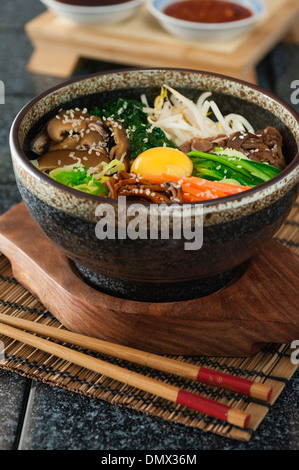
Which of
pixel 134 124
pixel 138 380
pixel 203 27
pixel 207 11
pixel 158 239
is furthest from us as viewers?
pixel 207 11

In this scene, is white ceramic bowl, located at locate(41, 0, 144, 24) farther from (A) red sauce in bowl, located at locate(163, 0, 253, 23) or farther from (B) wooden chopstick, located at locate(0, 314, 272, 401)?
(B) wooden chopstick, located at locate(0, 314, 272, 401)

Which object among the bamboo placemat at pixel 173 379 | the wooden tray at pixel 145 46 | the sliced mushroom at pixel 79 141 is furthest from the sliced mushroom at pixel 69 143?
the wooden tray at pixel 145 46

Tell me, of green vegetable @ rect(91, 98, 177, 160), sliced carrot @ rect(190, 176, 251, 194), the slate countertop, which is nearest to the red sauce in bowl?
green vegetable @ rect(91, 98, 177, 160)

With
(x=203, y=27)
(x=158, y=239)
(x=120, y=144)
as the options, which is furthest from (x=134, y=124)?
(x=203, y=27)

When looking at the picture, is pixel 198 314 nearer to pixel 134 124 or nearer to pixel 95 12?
pixel 134 124

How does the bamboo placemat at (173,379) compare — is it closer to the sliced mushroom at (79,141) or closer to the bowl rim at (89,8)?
the sliced mushroom at (79,141)

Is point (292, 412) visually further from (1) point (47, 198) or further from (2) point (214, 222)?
(1) point (47, 198)

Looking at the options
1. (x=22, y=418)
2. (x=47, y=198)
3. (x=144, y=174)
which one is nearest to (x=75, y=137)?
(x=144, y=174)
